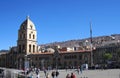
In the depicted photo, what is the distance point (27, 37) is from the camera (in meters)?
109

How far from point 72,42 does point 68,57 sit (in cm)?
8811

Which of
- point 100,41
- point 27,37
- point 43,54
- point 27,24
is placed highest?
point 27,24

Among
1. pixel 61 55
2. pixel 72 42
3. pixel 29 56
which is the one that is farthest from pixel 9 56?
pixel 72 42

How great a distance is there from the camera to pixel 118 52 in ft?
302

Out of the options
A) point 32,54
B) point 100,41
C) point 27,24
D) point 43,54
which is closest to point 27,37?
point 27,24

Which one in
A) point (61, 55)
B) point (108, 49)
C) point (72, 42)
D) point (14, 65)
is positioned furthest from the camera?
point (72, 42)

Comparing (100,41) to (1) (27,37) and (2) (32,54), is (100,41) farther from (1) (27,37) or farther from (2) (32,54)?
(1) (27,37)

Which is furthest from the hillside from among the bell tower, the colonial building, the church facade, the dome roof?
the dome roof

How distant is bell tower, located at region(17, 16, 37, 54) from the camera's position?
4289 inches

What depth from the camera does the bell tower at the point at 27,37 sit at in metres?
109

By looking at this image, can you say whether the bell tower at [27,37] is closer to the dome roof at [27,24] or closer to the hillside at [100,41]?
the dome roof at [27,24]

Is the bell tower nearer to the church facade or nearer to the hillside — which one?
the church facade

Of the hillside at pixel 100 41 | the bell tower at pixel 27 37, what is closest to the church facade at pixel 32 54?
the bell tower at pixel 27 37

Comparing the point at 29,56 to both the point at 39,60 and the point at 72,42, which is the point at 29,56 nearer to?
the point at 39,60
